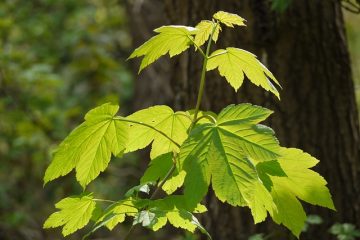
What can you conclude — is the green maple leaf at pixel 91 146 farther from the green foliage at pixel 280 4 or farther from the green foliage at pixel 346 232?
the green foliage at pixel 346 232

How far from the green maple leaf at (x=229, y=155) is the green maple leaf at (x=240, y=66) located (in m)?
0.16

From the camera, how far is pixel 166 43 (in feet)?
5.82

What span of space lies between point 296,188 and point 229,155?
33 cm

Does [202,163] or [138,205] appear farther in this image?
[138,205]

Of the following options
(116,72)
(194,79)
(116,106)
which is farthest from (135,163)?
(116,106)

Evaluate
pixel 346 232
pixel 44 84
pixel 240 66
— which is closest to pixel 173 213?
pixel 240 66

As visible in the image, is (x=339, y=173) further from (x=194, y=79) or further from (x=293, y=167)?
(x=293, y=167)

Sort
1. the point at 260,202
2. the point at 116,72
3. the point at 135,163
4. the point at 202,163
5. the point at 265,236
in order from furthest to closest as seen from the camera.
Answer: the point at 116,72 < the point at 135,163 < the point at 265,236 < the point at 260,202 < the point at 202,163

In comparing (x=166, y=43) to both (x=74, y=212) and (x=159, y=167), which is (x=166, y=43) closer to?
(x=159, y=167)

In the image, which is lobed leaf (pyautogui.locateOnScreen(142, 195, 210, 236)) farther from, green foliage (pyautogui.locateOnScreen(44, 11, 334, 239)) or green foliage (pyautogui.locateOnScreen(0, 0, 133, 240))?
green foliage (pyautogui.locateOnScreen(0, 0, 133, 240))

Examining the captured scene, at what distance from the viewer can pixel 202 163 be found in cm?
Answer: 151

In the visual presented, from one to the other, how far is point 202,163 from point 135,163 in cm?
527

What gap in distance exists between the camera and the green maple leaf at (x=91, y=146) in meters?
1.69

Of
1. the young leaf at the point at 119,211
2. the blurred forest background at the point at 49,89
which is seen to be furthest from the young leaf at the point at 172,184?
the blurred forest background at the point at 49,89
